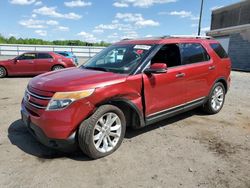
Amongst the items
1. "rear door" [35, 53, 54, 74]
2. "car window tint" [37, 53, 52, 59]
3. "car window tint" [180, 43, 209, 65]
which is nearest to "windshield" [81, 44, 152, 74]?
"car window tint" [180, 43, 209, 65]

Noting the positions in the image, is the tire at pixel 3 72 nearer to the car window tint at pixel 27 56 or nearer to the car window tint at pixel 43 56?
the car window tint at pixel 27 56

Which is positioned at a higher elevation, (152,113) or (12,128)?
(152,113)

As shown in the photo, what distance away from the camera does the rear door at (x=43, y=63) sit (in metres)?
13.2

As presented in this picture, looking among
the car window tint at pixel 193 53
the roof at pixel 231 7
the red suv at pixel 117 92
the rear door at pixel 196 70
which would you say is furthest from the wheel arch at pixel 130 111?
the roof at pixel 231 7

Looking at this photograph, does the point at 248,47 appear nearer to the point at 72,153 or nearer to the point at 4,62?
the point at 4,62

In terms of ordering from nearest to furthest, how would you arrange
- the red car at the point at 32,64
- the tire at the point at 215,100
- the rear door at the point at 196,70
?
the rear door at the point at 196,70
the tire at the point at 215,100
the red car at the point at 32,64

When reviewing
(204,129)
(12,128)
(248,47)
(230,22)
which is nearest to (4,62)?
(12,128)

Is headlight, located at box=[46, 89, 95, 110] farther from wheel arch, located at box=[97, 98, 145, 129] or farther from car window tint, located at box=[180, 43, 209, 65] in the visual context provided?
car window tint, located at box=[180, 43, 209, 65]

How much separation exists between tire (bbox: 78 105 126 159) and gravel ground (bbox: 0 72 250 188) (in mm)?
153

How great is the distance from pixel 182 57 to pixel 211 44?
4.43 feet

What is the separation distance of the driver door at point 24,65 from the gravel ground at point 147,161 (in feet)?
27.7

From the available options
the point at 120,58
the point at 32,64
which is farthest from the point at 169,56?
the point at 32,64

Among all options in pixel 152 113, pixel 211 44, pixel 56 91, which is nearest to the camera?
pixel 56 91

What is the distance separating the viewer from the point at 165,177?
320cm
